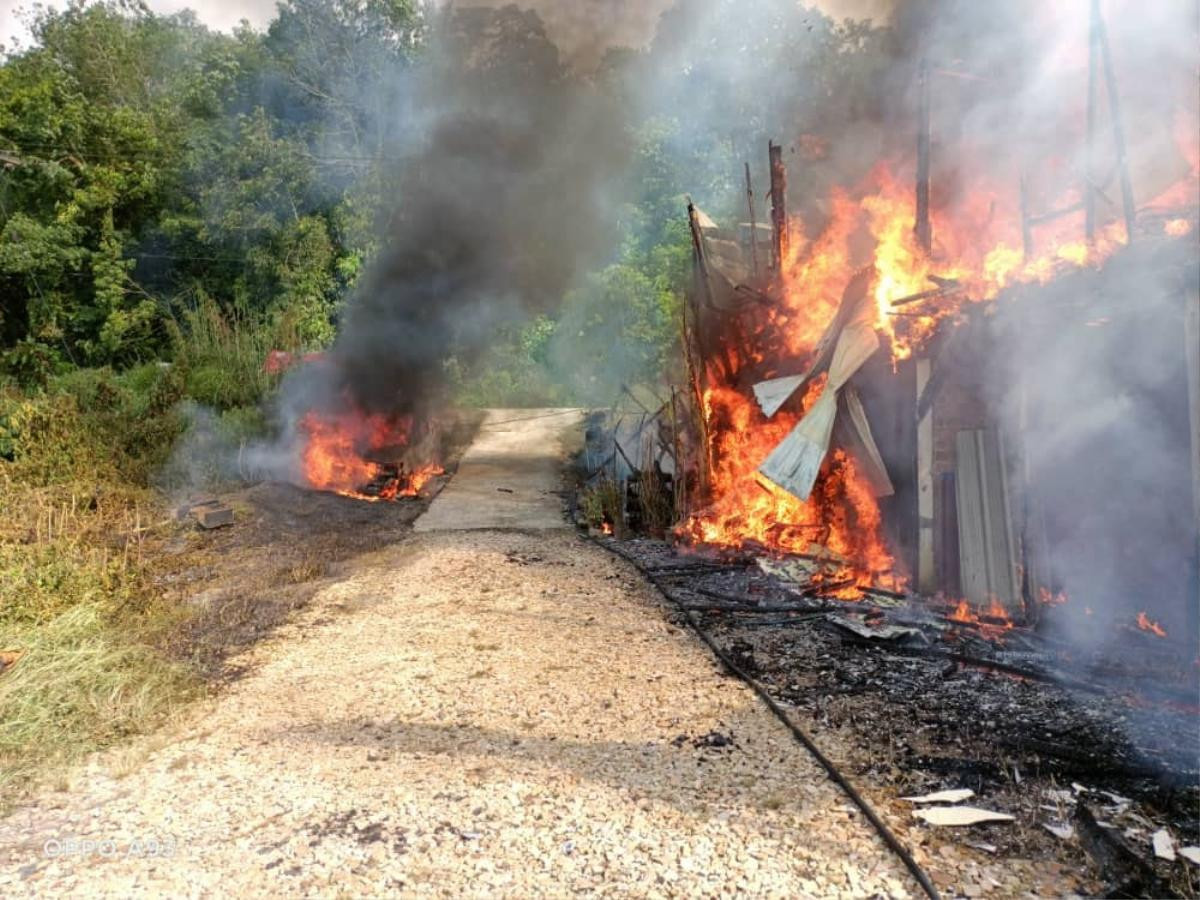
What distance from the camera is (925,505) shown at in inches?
247

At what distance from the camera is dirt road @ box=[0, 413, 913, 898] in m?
2.98

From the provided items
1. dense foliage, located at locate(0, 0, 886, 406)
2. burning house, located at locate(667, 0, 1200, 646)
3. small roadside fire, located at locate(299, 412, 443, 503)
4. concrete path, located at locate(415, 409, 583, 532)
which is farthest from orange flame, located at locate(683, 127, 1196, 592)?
dense foliage, located at locate(0, 0, 886, 406)

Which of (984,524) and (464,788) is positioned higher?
(984,524)

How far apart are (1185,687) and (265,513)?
10033 mm

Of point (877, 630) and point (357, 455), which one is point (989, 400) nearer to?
point (877, 630)

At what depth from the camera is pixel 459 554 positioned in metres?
8.41

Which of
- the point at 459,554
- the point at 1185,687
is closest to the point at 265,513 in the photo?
the point at 459,554

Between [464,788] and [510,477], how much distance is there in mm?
9870

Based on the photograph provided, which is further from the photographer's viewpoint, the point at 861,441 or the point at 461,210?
the point at 461,210

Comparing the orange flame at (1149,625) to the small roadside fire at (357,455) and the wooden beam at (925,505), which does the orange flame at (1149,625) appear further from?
the small roadside fire at (357,455)

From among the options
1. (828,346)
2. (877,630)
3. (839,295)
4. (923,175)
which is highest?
(923,175)

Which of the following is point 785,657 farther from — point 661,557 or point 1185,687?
point 661,557

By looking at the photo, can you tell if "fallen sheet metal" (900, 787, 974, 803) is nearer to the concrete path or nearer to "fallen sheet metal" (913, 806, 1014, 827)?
"fallen sheet metal" (913, 806, 1014, 827)

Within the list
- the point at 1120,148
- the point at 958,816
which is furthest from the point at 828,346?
the point at 958,816
